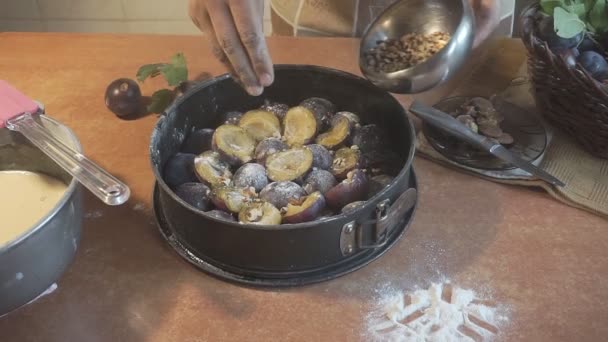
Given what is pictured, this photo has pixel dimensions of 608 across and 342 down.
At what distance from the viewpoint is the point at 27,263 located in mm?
628

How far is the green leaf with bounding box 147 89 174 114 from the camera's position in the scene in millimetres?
1030

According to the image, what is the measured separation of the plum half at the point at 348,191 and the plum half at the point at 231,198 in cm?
11

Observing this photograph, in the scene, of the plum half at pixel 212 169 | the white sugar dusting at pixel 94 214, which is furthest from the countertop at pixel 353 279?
the plum half at pixel 212 169

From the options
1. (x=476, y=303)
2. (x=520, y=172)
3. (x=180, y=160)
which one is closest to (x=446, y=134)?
(x=520, y=172)

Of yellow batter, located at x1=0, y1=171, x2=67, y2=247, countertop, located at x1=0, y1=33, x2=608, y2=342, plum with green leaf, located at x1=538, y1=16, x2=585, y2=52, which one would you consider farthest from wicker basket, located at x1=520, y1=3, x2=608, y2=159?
yellow batter, located at x1=0, y1=171, x2=67, y2=247

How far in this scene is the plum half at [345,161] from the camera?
0.84m

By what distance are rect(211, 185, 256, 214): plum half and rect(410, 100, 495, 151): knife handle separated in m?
0.30

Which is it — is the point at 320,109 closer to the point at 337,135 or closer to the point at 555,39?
the point at 337,135

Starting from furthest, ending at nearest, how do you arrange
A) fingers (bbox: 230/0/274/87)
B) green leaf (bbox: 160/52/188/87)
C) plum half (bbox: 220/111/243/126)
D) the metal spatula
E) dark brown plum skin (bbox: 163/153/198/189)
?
green leaf (bbox: 160/52/188/87) → plum half (bbox: 220/111/243/126) → dark brown plum skin (bbox: 163/153/198/189) → fingers (bbox: 230/0/274/87) → the metal spatula

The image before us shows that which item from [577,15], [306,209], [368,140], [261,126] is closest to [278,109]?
[261,126]

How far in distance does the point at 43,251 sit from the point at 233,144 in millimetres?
325

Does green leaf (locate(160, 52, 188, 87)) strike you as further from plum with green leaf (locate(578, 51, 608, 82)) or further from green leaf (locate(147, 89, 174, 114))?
plum with green leaf (locate(578, 51, 608, 82))

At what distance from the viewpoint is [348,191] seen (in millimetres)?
771

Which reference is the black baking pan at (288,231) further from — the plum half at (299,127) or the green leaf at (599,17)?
the green leaf at (599,17)
